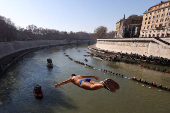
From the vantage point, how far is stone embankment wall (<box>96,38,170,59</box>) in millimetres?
35419

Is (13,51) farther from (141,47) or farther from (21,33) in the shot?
(141,47)

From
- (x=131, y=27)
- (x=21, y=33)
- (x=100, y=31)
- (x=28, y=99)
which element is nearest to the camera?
(x=28, y=99)

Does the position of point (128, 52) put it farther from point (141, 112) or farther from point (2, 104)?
point (2, 104)

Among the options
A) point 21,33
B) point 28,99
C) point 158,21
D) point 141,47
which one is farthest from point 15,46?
point 158,21

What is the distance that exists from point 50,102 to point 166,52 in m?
39.0

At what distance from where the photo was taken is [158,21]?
46.2 meters

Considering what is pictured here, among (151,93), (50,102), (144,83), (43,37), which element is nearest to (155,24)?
(144,83)

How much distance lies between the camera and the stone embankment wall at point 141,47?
116ft

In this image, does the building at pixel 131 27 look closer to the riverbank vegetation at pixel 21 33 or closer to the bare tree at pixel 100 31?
the bare tree at pixel 100 31

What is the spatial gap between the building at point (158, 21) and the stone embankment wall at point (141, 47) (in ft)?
33.1

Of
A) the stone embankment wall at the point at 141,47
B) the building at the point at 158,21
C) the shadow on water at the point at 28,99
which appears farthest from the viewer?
the building at the point at 158,21

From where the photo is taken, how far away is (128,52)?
48562mm

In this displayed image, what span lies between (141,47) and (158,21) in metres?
15.7

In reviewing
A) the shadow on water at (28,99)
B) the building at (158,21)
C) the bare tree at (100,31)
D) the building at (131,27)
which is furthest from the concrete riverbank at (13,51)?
the building at (131,27)
